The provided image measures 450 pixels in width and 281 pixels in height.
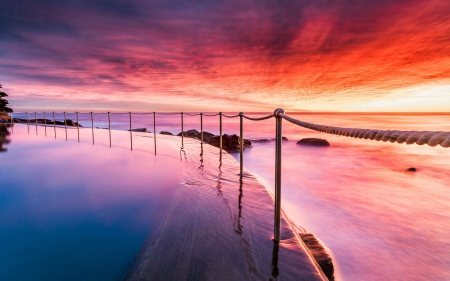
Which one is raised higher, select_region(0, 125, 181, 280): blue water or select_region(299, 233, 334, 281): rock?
select_region(0, 125, 181, 280): blue water

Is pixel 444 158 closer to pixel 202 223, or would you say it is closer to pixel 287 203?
pixel 287 203

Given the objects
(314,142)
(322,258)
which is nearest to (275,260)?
(322,258)

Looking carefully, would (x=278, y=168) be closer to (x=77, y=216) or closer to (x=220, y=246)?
(x=220, y=246)

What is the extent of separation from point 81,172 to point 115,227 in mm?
2221

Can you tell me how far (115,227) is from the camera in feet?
6.03

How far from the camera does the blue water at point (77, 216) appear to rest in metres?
1.38

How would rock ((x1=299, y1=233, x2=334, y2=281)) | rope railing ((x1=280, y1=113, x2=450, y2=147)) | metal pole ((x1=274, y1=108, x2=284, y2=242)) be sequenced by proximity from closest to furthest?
rope railing ((x1=280, y1=113, x2=450, y2=147)) → metal pole ((x1=274, y1=108, x2=284, y2=242)) → rock ((x1=299, y1=233, x2=334, y2=281))

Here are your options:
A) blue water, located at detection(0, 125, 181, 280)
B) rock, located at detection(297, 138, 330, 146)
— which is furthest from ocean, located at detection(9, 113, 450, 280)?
rock, located at detection(297, 138, 330, 146)

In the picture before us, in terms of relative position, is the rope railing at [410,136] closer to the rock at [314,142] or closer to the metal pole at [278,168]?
the metal pole at [278,168]

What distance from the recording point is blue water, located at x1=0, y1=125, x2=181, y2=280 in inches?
54.3

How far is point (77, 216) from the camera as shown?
6.71ft

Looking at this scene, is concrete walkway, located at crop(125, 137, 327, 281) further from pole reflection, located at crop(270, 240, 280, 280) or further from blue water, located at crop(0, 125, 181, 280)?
blue water, located at crop(0, 125, 181, 280)

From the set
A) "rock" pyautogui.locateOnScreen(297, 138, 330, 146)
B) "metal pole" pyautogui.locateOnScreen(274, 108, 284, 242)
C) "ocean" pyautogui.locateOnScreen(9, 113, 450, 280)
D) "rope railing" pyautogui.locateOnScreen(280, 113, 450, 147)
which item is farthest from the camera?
"rock" pyautogui.locateOnScreen(297, 138, 330, 146)

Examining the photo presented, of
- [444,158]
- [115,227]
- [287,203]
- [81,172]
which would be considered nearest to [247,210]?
[115,227]
